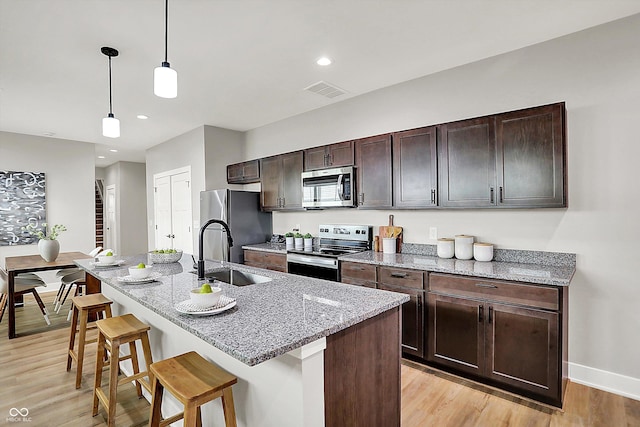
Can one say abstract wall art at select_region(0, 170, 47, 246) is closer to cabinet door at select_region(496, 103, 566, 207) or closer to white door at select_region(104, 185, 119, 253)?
white door at select_region(104, 185, 119, 253)

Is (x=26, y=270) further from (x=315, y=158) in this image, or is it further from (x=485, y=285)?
(x=485, y=285)

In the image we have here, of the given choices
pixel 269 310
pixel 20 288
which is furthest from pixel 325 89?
pixel 20 288

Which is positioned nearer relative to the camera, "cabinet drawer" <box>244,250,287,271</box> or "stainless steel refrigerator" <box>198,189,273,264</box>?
"cabinet drawer" <box>244,250,287,271</box>

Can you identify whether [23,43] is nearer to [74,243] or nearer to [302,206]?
[302,206]

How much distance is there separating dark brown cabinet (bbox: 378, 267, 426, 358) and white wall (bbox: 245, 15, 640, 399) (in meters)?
0.81

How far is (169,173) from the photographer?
20.0ft

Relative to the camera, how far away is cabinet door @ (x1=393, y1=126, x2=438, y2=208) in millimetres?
3043

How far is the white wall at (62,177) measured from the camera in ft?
18.0

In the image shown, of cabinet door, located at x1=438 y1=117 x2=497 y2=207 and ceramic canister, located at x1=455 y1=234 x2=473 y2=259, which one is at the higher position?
cabinet door, located at x1=438 y1=117 x2=497 y2=207

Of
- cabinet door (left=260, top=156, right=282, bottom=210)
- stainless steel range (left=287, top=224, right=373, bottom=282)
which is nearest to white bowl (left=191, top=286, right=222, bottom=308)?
stainless steel range (left=287, top=224, right=373, bottom=282)

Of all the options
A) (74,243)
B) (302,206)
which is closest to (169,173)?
(74,243)

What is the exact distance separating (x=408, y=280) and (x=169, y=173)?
4968mm

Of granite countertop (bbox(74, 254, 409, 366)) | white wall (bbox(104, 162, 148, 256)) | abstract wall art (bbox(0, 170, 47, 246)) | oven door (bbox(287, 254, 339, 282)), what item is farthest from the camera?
white wall (bbox(104, 162, 148, 256))

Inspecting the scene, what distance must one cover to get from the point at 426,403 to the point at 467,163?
1894mm
